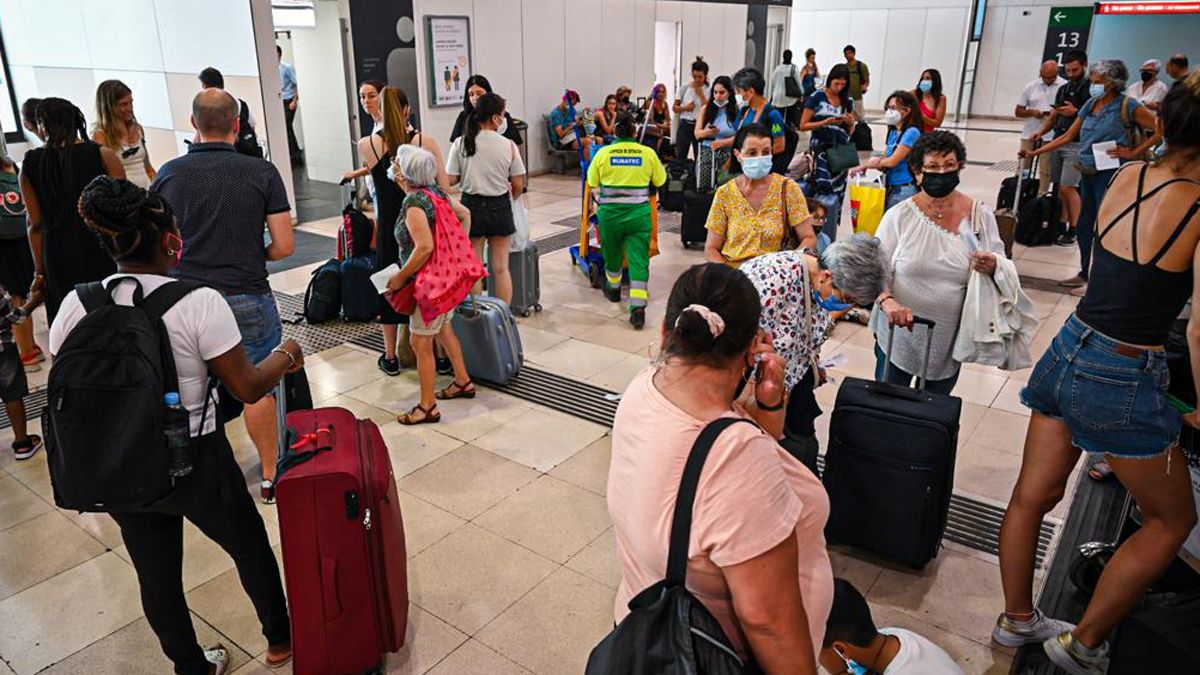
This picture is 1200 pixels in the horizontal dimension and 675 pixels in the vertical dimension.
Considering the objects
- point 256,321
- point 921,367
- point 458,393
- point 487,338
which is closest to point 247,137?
point 487,338

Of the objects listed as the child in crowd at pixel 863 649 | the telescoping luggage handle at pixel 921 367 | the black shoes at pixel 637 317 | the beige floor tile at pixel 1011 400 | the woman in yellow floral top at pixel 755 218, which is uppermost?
the woman in yellow floral top at pixel 755 218

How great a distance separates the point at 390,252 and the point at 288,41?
9.63m

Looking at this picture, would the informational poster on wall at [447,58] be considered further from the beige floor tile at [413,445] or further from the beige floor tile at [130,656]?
the beige floor tile at [130,656]

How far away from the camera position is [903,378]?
11.6 feet

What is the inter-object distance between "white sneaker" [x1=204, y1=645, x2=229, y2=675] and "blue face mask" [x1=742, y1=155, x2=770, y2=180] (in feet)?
9.71

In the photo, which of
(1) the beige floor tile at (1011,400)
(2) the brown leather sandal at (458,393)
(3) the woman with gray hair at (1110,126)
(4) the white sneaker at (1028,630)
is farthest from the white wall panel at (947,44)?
(4) the white sneaker at (1028,630)

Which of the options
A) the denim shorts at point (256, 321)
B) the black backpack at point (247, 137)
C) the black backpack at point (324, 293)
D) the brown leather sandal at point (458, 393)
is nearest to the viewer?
the denim shorts at point (256, 321)

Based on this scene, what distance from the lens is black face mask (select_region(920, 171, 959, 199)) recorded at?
3184 mm

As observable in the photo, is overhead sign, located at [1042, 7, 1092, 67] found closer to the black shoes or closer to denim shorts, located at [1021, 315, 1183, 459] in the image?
the black shoes

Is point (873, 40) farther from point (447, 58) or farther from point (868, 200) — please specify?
point (868, 200)

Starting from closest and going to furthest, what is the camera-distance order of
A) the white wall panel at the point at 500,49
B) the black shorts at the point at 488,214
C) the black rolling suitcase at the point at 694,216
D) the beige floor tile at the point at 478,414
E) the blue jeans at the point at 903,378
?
the blue jeans at the point at 903,378 → the beige floor tile at the point at 478,414 → the black shorts at the point at 488,214 → the black rolling suitcase at the point at 694,216 → the white wall panel at the point at 500,49

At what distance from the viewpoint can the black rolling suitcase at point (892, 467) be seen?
2.89m

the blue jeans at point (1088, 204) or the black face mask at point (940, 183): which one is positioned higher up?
the black face mask at point (940, 183)

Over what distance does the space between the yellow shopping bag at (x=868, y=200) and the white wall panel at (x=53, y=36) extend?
802 centimetres
